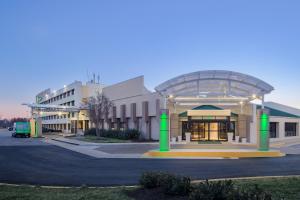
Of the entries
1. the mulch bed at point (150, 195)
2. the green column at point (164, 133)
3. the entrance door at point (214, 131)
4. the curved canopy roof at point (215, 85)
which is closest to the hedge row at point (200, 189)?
the mulch bed at point (150, 195)

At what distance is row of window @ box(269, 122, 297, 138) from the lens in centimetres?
3853

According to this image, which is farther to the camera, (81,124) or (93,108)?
(81,124)

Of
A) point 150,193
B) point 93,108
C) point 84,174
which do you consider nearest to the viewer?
point 150,193

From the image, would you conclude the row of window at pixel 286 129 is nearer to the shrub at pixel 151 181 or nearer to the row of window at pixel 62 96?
the shrub at pixel 151 181

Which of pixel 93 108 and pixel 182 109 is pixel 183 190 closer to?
pixel 182 109

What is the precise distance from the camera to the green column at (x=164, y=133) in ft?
70.2

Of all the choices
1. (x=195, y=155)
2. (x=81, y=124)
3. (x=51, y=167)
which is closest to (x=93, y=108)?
(x=81, y=124)

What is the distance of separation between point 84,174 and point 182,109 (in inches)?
913

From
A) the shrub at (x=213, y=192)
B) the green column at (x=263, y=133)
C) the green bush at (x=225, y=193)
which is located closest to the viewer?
the green bush at (x=225, y=193)

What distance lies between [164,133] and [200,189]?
15474 millimetres

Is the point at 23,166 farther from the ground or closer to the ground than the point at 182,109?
closer to the ground

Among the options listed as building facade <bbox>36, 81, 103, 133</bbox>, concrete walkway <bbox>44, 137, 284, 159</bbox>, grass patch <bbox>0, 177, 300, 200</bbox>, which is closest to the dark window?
concrete walkway <bbox>44, 137, 284, 159</bbox>

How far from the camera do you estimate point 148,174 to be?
8234 millimetres

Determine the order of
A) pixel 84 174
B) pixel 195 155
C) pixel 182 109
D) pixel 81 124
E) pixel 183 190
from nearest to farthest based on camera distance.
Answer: pixel 183 190
pixel 84 174
pixel 195 155
pixel 182 109
pixel 81 124
